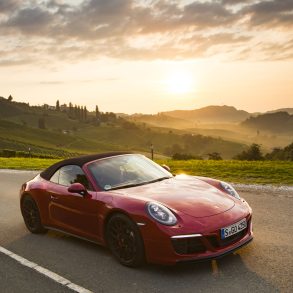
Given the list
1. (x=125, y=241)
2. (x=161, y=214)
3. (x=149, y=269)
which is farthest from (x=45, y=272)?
(x=161, y=214)

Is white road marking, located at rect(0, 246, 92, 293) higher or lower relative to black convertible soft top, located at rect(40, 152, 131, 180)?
lower

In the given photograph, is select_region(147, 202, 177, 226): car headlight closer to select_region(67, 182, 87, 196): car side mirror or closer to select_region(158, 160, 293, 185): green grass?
select_region(67, 182, 87, 196): car side mirror

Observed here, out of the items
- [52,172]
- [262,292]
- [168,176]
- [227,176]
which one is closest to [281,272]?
[262,292]

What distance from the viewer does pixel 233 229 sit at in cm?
580

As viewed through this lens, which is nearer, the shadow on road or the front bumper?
the shadow on road

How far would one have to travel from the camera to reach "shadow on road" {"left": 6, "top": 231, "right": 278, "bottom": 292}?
204 inches

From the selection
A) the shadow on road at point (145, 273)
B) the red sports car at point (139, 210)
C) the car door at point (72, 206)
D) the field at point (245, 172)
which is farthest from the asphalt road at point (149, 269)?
the field at point (245, 172)

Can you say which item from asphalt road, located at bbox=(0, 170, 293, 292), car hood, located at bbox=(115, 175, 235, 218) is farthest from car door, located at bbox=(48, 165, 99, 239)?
car hood, located at bbox=(115, 175, 235, 218)

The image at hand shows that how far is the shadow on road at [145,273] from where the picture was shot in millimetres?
5188

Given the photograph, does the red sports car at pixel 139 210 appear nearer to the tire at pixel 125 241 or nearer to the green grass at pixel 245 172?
the tire at pixel 125 241

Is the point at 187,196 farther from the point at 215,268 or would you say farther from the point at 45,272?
the point at 45,272

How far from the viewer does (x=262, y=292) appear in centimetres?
488

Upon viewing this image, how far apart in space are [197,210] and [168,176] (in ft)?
5.50

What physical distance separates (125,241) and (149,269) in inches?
18.7
